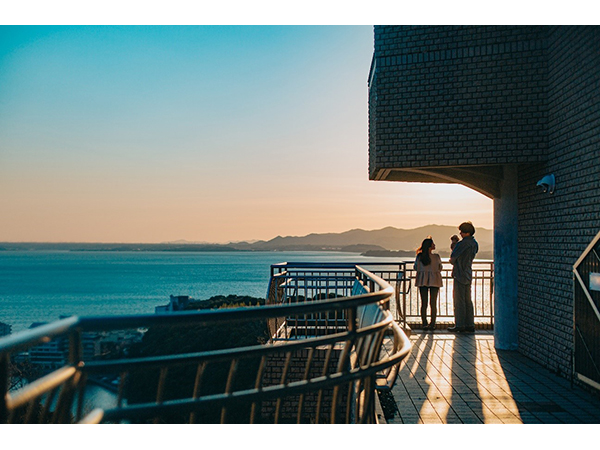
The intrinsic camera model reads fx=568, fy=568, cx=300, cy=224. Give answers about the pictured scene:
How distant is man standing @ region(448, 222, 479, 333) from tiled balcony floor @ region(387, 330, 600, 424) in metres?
1.79

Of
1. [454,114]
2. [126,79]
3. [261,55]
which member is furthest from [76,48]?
[454,114]

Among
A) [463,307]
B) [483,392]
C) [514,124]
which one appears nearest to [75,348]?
[483,392]

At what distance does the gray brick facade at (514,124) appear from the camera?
25.0 ft

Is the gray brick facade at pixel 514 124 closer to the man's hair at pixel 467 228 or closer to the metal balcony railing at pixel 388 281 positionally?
the man's hair at pixel 467 228

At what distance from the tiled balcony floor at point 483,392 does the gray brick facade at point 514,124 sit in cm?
57

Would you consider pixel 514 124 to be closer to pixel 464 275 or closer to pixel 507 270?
pixel 507 270

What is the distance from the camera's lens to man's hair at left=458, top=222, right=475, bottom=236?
1120 cm

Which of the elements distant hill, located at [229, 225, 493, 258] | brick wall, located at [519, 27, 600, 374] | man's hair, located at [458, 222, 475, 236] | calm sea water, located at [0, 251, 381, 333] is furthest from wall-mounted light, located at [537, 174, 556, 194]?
calm sea water, located at [0, 251, 381, 333]

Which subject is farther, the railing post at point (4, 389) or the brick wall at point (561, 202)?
the brick wall at point (561, 202)

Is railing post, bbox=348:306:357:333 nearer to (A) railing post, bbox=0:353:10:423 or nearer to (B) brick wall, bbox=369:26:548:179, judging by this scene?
(A) railing post, bbox=0:353:10:423

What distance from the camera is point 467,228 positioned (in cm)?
1121

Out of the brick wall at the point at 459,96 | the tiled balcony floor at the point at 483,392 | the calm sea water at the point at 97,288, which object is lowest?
the calm sea water at the point at 97,288

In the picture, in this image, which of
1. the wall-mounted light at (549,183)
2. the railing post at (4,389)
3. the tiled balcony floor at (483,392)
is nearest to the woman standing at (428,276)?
the tiled balcony floor at (483,392)
